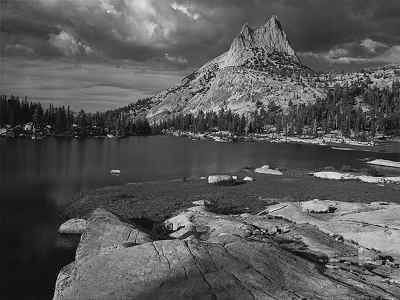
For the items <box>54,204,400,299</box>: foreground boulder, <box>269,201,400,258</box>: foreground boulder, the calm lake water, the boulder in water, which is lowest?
the calm lake water

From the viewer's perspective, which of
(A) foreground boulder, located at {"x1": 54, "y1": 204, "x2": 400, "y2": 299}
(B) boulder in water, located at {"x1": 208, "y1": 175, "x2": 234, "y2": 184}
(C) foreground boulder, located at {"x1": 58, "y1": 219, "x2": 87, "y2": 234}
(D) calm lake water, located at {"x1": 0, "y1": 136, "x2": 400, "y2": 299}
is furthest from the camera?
(B) boulder in water, located at {"x1": 208, "y1": 175, "x2": 234, "y2": 184}

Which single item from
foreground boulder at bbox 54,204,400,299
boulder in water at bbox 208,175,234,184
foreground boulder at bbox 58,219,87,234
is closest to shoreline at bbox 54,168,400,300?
foreground boulder at bbox 54,204,400,299

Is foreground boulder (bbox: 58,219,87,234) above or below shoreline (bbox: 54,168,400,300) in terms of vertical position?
below

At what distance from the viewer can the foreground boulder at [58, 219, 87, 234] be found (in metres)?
47.0

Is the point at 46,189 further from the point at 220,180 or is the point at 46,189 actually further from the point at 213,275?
the point at 213,275

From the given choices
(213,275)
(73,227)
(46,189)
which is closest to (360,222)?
(213,275)

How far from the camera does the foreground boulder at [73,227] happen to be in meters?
47.0

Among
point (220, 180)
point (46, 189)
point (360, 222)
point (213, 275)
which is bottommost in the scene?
point (46, 189)

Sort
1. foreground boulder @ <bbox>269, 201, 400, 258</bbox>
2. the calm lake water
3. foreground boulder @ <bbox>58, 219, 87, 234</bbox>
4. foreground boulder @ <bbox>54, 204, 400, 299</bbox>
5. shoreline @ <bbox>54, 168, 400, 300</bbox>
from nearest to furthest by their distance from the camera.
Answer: foreground boulder @ <bbox>54, 204, 400, 299</bbox> → shoreline @ <bbox>54, 168, 400, 300</bbox> → foreground boulder @ <bbox>269, 201, 400, 258</bbox> → the calm lake water → foreground boulder @ <bbox>58, 219, 87, 234</bbox>

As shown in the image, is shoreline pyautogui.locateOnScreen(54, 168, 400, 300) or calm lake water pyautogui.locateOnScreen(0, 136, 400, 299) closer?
shoreline pyautogui.locateOnScreen(54, 168, 400, 300)

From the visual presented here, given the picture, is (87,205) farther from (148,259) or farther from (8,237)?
(148,259)

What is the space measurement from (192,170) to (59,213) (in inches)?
2115

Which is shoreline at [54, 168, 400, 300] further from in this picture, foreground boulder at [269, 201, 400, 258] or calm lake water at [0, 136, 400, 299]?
calm lake water at [0, 136, 400, 299]

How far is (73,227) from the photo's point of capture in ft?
156
